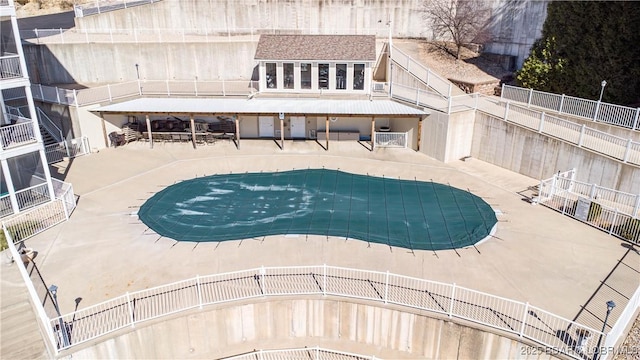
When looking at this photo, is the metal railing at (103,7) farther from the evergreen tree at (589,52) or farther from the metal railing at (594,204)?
the metal railing at (594,204)

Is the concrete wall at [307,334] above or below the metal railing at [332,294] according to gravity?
below

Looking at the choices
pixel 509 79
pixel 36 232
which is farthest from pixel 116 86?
pixel 509 79

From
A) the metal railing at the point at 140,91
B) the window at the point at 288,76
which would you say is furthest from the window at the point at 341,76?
the metal railing at the point at 140,91

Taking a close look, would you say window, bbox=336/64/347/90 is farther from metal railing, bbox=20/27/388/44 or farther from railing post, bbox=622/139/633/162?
railing post, bbox=622/139/633/162

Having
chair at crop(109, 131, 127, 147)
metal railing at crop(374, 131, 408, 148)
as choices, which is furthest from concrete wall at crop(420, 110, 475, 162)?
chair at crop(109, 131, 127, 147)

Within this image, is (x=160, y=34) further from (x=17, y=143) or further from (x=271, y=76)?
(x=17, y=143)

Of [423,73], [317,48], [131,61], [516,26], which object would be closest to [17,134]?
[131,61]

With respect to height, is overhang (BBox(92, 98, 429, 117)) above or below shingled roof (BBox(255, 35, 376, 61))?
below
